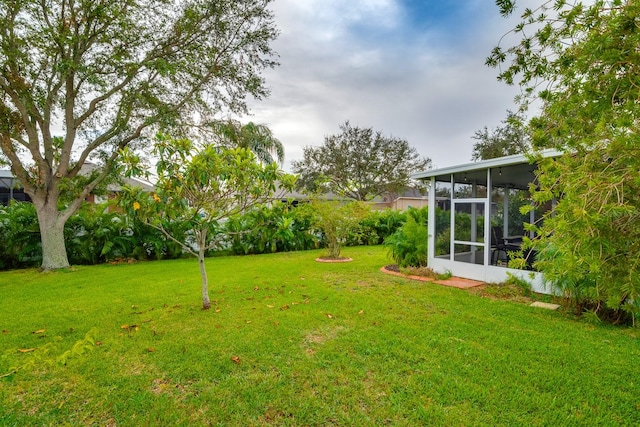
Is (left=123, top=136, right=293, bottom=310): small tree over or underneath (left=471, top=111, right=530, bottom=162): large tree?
underneath

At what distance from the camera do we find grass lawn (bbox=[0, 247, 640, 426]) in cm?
265

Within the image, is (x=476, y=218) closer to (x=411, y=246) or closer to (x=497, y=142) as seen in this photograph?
(x=411, y=246)

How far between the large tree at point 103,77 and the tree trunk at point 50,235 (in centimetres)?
3

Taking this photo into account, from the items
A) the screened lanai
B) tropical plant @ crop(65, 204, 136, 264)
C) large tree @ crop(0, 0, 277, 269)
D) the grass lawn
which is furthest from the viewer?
tropical plant @ crop(65, 204, 136, 264)

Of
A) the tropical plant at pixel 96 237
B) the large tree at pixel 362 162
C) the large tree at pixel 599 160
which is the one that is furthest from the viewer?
the large tree at pixel 362 162

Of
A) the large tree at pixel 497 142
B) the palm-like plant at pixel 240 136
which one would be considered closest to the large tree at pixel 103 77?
the palm-like plant at pixel 240 136

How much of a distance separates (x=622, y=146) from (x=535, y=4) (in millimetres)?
1728

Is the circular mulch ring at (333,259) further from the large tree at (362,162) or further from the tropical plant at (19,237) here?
the large tree at (362,162)

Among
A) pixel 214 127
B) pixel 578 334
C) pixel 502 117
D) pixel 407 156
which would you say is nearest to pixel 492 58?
pixel 578 334

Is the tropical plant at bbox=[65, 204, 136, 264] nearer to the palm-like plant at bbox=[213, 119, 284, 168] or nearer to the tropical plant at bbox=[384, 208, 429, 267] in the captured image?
the palm-like plant at bbox=[213, 119, 284, 168]

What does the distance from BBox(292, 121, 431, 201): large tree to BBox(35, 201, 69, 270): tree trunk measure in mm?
20244

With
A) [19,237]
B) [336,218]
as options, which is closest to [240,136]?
[336,218]

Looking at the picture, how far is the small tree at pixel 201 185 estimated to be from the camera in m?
4.56

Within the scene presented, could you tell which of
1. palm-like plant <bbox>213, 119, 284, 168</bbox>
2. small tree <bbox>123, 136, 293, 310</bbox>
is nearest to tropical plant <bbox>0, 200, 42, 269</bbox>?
palm-like plant <bbox>213, 119, 284, 168</bbox>
